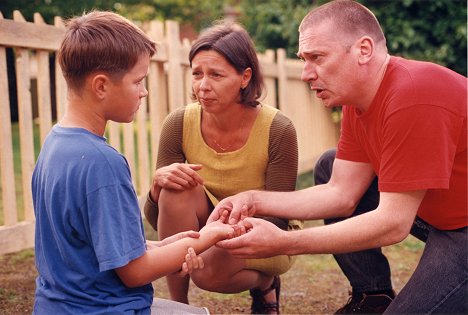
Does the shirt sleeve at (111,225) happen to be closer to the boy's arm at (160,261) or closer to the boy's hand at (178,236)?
the boy's arm at (160,261)

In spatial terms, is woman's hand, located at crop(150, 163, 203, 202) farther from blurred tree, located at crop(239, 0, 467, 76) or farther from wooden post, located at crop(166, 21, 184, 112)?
blurred tree, located at crop(239, 0, 467, 76)

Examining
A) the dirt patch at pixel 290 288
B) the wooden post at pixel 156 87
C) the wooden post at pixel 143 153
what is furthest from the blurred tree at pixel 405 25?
the dirt patch at pixel 290 288

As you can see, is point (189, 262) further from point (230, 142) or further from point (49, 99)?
point (49, 99)

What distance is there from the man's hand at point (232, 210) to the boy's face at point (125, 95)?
76cm

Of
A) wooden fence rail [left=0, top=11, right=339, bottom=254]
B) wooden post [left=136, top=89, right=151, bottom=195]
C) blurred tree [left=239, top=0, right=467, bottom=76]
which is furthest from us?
Answer: blurred tree [left=239, top=0, right=467, bottom=76]

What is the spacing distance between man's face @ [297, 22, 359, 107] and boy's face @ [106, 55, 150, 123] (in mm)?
821

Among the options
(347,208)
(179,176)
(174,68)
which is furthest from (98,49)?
(174,68)

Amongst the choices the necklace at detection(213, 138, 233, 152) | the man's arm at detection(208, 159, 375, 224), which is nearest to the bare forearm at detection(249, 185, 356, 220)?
the man's arm at detection(208, 159, 375, 224)

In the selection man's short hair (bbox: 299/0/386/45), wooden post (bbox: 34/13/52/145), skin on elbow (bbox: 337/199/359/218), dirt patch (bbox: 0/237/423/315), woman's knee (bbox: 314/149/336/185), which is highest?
man's short hair (bbox: 299/0/386/45)

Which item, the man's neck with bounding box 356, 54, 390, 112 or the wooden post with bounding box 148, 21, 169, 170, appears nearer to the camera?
the man's neck with bounding box 356, 54, 390, 112

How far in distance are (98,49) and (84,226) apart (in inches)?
23.3

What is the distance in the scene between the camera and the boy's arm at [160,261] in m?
2.28

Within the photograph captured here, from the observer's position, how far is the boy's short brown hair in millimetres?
2344

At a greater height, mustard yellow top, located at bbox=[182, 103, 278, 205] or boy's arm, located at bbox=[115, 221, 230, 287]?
mustard yellow top, located at bbox=[182, 103, 278, 205]
